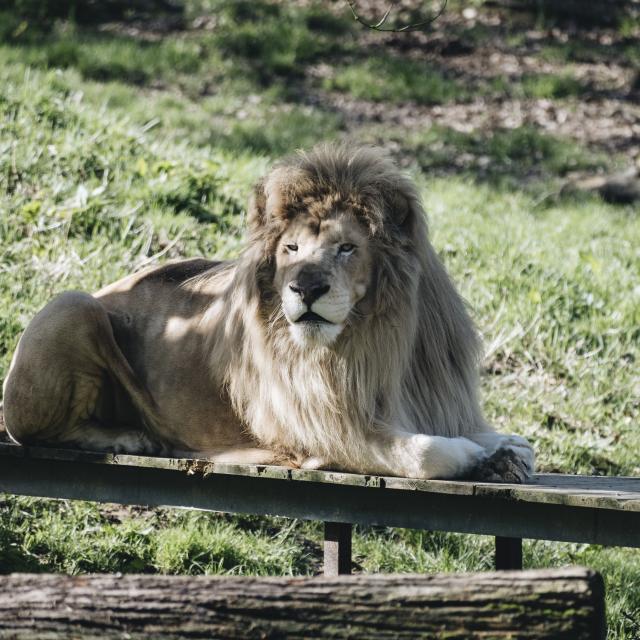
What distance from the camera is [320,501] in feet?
13.7

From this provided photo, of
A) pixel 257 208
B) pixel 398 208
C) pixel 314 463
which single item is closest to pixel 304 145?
pixel 257 208

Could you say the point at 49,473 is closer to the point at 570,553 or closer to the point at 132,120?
the point at 570,553

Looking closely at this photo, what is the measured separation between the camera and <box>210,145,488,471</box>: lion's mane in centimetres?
430

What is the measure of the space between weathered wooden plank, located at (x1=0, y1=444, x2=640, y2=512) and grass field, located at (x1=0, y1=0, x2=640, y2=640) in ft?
3.05

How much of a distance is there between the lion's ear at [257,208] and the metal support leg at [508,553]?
1.54 meters

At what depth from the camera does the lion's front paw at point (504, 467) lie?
4.08m

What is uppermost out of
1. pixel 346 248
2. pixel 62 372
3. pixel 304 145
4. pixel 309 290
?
pixel 304 145

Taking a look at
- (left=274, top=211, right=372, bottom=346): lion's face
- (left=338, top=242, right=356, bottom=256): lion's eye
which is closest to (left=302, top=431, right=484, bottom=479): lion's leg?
(left=274, top=211, right=372, bottom=346): lion's face

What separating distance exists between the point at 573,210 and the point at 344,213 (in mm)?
5511

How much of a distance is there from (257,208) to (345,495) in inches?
47.8

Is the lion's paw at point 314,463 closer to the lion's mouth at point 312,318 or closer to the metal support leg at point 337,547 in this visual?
the metal support leg at point 337,547

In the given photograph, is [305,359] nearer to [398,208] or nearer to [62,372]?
[398,208]

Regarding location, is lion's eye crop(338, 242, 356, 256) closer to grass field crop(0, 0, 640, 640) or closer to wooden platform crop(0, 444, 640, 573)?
wooden platform crop(0, 444, 640, 573)

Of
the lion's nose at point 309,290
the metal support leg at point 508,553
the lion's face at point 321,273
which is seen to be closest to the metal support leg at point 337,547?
the metal support leg at point 508,553
